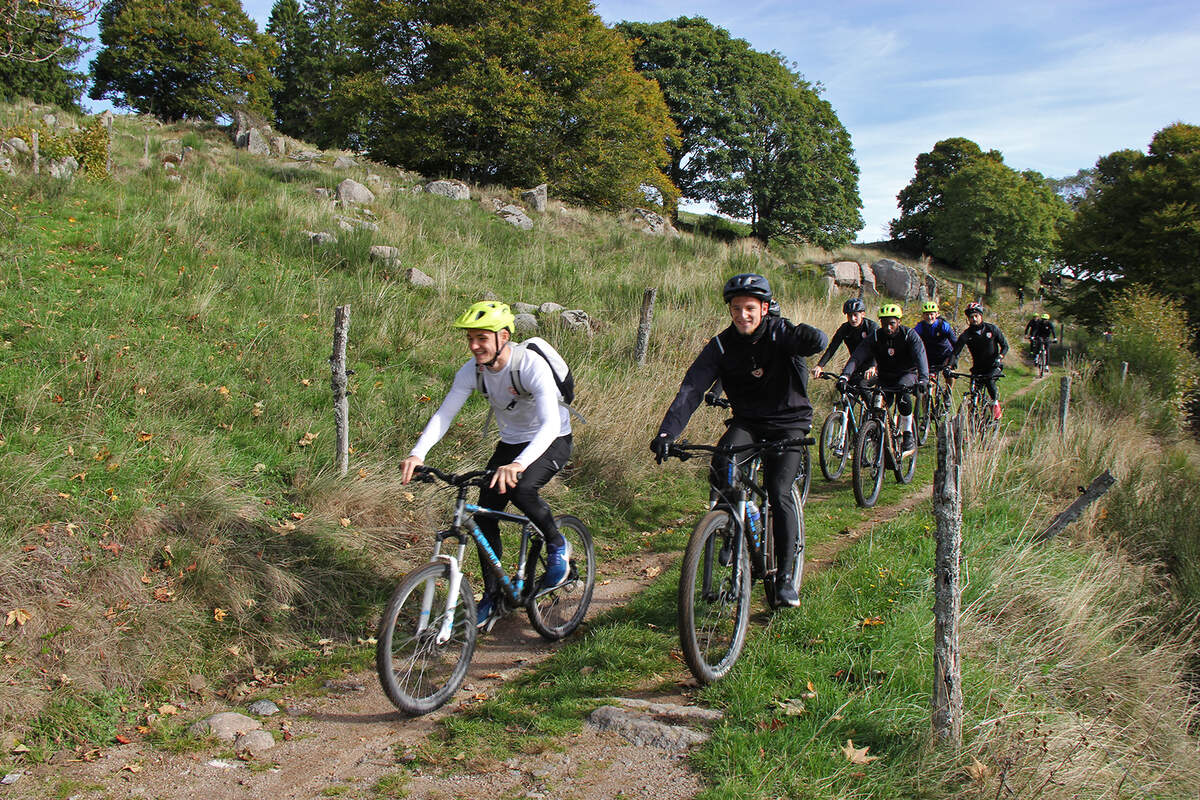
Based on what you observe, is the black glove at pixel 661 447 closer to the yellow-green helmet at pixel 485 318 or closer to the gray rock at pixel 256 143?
the yellow-green helmet at pixel 485 318

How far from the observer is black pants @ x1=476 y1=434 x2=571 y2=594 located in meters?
4.62

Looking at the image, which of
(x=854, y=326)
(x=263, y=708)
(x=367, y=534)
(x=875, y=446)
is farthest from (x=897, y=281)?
(x=263, y=708)

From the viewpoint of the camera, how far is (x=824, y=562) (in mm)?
6520

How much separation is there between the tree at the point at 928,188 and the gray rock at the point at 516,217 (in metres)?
47.5

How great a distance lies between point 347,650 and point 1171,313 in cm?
2213

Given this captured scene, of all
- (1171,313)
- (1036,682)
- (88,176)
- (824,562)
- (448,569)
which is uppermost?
(88,176)

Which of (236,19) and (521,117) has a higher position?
(236,19)

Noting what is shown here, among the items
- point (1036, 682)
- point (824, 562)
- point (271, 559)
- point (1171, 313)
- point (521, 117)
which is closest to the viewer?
point (1036, 682)

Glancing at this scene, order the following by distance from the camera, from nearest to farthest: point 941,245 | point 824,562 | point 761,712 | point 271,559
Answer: point 761,712
point 271,559
point 824,562
point 941,245

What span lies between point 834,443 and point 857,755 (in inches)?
234

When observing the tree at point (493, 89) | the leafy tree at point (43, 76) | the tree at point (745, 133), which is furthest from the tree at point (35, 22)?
the tree at point (745, 133)

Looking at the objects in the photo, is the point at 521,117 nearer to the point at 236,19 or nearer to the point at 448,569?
the point at 448,569

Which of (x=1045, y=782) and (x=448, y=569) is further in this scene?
(x=448, y=569)

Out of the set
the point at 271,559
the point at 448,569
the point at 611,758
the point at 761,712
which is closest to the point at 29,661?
the point at 271,559
